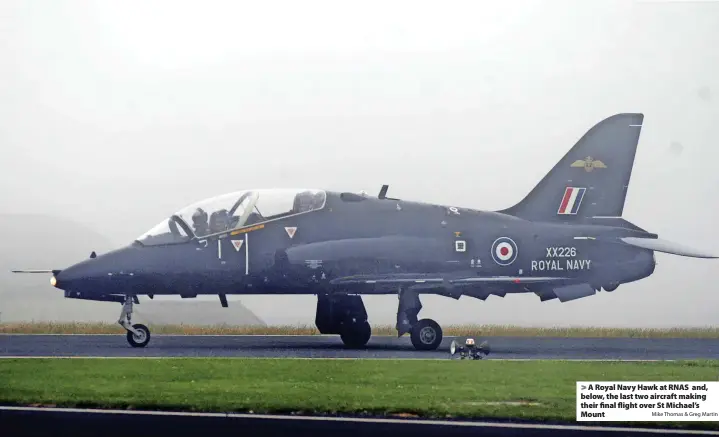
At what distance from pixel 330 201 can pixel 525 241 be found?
487cm

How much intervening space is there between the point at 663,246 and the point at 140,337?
1211 centimetres

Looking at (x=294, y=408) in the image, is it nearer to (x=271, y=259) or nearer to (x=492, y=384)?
(x=492, y=384)

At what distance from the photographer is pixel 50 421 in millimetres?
14109

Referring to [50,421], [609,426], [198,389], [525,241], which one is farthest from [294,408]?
[525,241]

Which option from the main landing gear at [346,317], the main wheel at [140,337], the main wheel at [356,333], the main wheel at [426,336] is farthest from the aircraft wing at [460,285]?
the main wheel at [140,337]

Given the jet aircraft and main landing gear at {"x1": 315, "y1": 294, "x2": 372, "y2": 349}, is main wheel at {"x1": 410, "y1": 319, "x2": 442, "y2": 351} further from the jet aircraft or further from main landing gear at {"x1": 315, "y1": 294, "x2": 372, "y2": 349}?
main landing gear at {"x1": 315, "y1": 294, "x2": 372, "y2": 349}

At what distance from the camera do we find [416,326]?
24609 mm

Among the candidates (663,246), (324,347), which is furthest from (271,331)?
(663,246)

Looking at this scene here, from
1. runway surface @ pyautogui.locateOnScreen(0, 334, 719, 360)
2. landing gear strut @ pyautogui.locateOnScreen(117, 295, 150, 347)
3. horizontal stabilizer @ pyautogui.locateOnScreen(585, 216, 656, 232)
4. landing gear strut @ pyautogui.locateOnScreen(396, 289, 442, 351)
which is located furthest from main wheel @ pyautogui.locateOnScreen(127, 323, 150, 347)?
horizontal stabilizer @ pyautogui.locateOnScreen(585, 216, 656, 232)

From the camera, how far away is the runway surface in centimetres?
2259

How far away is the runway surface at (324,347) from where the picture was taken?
22594 mm

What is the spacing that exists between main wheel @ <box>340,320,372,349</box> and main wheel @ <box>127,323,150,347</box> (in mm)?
4564

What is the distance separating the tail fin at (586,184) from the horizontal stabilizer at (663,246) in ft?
3.57

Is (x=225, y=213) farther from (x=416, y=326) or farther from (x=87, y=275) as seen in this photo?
(x=416, y=326)
